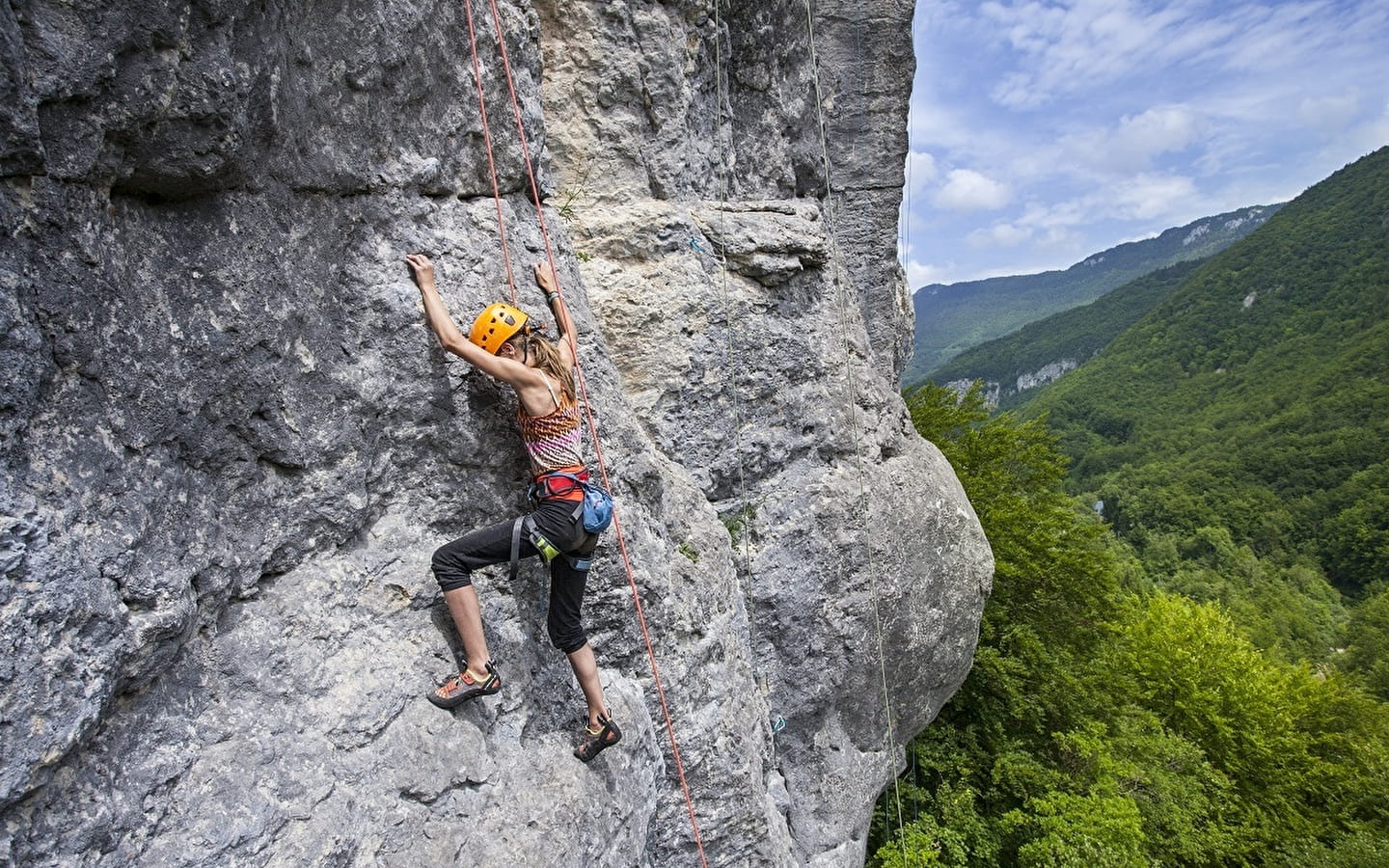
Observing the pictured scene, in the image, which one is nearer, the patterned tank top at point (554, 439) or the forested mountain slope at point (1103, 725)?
the patterned tank top at point (554, 439)

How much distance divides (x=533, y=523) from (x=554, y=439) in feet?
1.60

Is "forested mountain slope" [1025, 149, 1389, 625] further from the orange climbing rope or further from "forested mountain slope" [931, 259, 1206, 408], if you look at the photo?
the orange climbing rope

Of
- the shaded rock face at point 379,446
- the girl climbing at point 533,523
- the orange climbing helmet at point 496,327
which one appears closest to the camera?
the shaded rock face at point 379,446

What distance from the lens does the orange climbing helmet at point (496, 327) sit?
153 inches

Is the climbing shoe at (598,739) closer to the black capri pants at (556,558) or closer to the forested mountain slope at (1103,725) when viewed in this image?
the black capri pants at (556,558)

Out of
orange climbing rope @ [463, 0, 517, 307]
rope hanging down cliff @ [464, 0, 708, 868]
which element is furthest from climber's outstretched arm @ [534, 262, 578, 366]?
orange climbing rope @ [463, 0, 517, 307]

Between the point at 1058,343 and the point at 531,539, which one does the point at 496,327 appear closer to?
the point at 531,539

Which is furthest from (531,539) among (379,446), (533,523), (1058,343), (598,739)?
(1058,343)

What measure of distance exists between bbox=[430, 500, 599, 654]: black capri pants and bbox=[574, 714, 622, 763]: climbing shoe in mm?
496

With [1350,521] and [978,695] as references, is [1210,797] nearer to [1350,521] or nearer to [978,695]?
[978,695]

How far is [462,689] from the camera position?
3658 millimetres

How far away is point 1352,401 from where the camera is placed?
67.2 m

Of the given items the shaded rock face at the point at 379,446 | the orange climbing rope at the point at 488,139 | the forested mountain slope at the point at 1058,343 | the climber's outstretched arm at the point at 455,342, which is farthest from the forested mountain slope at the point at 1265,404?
the climber's outstretched arm at the point at 455,342

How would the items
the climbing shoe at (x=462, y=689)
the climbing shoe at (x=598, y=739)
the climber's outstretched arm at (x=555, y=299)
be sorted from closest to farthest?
the climbing shoe at (x=462, y=689) → the climbing shoe at (x=598, y=739) → the climber's outstretched arm at (x=555, y=299)
